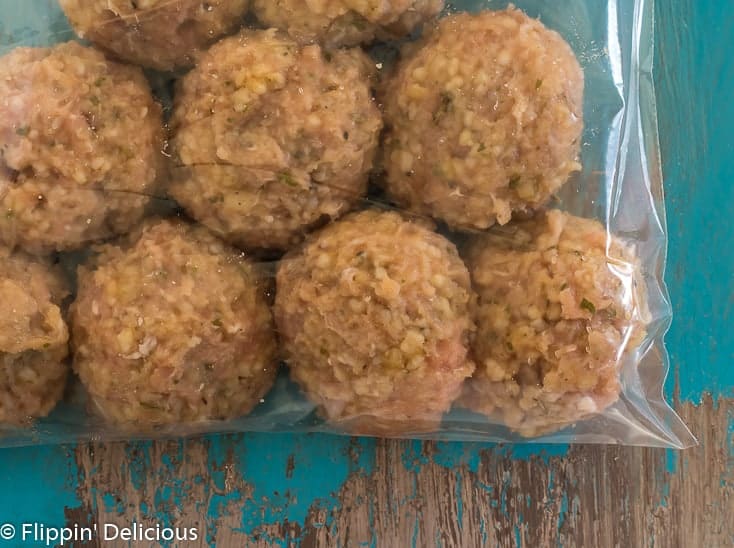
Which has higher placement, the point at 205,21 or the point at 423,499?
the point at 205,21

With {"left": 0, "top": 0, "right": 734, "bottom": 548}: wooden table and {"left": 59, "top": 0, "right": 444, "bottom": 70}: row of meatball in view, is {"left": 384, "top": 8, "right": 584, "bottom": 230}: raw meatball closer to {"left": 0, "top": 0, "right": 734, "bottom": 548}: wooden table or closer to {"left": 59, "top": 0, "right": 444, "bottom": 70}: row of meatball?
{"left": 59, "top": 0, "right": 444, "bottom": 70}: row of meatball

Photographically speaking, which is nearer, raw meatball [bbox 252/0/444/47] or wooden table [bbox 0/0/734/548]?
raw meatball [bbox 252/0/444/47]

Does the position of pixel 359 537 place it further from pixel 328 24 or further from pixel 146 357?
pixel 328 24

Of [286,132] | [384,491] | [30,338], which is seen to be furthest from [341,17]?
[384,491]

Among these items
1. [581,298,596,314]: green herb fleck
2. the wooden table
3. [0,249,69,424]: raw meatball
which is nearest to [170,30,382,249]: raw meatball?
[0,249,69,424]: raw meatball

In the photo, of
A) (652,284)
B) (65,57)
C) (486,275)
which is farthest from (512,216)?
(65,57)

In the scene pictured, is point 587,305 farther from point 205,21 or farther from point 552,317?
point 205,21

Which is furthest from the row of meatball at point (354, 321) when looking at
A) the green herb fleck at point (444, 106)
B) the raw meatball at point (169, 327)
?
the green herb fleck at point (444, 106)

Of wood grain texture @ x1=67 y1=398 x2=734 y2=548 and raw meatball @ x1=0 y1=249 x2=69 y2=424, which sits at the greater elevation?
raw meatball @ x1=0 y1=249 x2=69 y2=424
